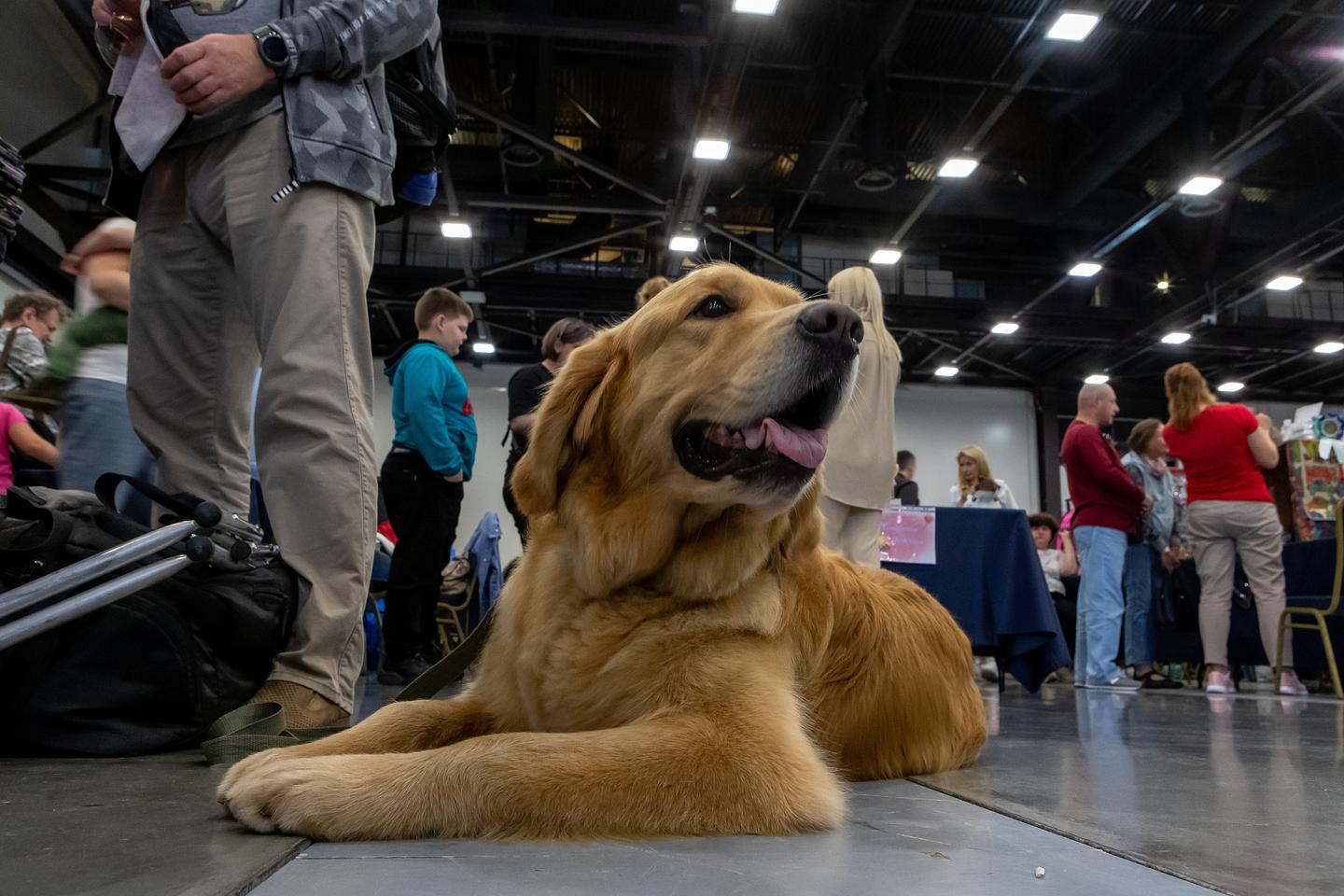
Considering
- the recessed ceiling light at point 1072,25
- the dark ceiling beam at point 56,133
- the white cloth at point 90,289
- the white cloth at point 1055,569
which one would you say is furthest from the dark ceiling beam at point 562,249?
the white cloth at point 90,289

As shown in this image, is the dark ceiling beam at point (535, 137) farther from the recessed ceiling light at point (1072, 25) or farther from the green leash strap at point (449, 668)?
the green leash strap at point (449, 668)

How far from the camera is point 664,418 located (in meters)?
1.83

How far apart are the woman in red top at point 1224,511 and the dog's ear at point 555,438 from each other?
6031 mm

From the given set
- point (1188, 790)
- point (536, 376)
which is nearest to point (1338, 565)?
point (1188, 790)

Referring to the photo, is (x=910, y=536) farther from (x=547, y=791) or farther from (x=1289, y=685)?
(x=547, y=791)

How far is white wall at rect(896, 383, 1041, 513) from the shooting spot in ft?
59.5

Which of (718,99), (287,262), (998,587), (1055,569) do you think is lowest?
(998,587)

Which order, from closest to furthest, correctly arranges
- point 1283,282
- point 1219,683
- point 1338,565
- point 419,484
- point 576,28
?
point 419,484
point 1338,565
point 1219,683
point 576,28
point 1283,282

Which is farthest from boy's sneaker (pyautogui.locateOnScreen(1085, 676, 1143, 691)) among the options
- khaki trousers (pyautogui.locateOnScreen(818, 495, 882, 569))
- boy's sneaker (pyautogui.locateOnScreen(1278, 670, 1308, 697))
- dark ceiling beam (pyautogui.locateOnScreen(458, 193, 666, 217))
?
dark ceiling beam (pyautogui.locateOnScreen(458, 193, 666, 217))

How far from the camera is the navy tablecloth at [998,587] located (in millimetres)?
5027

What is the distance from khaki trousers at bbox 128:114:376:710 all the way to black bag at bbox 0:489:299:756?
0.38 feet

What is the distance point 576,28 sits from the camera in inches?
344

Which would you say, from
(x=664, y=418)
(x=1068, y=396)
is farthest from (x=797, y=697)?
(x=1068, y=396)

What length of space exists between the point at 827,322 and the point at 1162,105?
35.0ft
